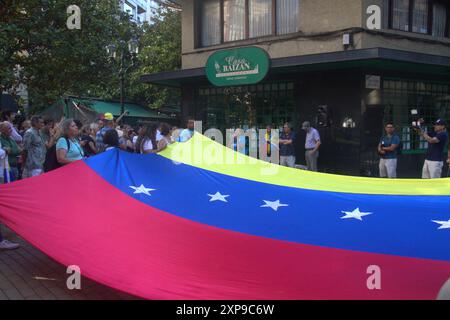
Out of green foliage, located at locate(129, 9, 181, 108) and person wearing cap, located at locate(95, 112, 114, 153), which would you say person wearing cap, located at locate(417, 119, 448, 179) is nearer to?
person wearing cap, located at locate(95, 112, 114, 153)

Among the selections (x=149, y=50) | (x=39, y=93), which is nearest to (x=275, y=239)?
(x=39, y=93)

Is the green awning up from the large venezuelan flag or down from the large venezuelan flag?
up

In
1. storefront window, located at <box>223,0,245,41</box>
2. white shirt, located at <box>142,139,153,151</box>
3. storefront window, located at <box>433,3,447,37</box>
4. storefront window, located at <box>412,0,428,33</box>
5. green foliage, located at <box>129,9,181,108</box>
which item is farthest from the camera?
green foliage, located at <box>129,9,181,108</box>

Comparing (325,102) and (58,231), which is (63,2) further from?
(58,231)

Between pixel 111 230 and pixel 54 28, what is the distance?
1128 cm

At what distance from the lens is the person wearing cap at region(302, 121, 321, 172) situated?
43.4 ft

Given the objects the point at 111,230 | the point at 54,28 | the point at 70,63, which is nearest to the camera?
the point at 111,230

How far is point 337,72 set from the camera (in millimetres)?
13734

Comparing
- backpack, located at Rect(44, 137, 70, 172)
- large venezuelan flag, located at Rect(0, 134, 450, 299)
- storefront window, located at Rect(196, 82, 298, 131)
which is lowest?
large venezuelan flag, located at Rect(0, 134, 450, 299)

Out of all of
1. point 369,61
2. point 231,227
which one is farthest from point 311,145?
point 231,227

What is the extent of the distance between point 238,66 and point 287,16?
2456 mm

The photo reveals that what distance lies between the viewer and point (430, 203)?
4383 mm

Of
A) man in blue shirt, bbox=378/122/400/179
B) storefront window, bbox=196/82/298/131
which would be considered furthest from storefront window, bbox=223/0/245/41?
man in blue shirt, bbox=378/122/400/179

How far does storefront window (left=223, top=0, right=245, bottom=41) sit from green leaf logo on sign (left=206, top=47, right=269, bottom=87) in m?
2.02
